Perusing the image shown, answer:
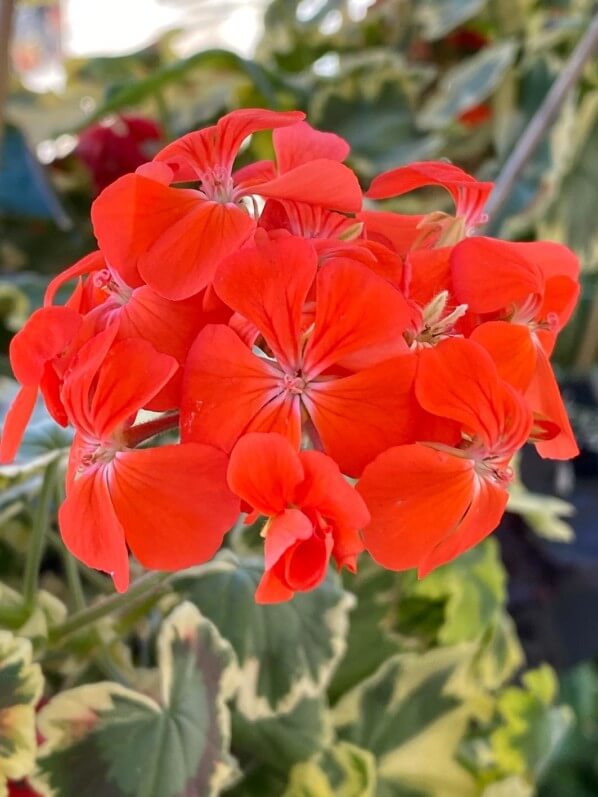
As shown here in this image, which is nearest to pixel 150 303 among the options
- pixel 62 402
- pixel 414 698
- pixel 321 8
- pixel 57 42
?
pixel 62 402

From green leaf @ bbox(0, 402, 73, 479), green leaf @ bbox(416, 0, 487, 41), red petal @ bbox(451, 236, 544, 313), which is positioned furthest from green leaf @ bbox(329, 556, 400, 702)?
green leaf @ bbox(416, 0, 487, 41)

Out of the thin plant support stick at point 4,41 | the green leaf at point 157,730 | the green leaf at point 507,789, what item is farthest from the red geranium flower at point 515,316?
the thin plant support stick at point 4,41

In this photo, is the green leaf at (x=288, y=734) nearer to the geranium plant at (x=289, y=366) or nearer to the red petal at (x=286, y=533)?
the geranium plant at (x=289, y=366)

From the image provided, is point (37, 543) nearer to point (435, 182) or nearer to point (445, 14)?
point (435, 182)

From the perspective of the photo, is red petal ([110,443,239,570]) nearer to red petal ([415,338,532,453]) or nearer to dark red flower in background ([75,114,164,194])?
red petal ([415,338,532,453])

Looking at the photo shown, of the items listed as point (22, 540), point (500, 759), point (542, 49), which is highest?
point (542, 49)

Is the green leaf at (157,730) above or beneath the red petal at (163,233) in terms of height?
beneath

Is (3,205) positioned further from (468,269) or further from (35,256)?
(468,269)
